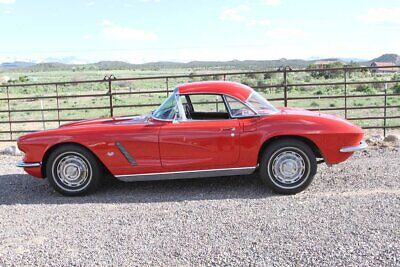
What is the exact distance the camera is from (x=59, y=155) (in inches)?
222

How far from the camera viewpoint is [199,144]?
17.8 feet

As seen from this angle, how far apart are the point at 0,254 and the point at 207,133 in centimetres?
260

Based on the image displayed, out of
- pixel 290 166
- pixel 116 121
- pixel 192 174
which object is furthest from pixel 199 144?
pixel 116 121

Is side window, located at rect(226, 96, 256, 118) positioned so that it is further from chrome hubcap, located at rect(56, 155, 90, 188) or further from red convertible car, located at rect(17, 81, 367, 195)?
chrome hubcap, located at rect(56, 155, 90, 188)

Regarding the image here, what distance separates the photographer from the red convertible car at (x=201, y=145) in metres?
5.38

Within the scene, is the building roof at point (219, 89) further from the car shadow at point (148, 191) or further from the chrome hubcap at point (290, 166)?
the car shadow at point (148, 191)

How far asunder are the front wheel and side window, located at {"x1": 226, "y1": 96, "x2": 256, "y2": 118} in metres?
0.49

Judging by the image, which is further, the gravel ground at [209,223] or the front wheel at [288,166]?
the front wheel at [288,166]

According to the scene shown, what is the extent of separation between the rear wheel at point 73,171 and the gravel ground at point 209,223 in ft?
0.49

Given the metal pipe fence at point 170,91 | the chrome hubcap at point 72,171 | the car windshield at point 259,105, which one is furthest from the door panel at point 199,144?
the metal pipe fence at point 170,91

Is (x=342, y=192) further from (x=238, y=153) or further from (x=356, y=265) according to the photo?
(x=356, y=265)

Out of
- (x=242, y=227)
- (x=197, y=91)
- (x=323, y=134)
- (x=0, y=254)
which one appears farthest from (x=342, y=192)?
(x=0, y=254)

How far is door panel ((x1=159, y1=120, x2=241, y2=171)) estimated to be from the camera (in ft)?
17.7

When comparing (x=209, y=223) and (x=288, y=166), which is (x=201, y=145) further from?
(x=209, y=223)
